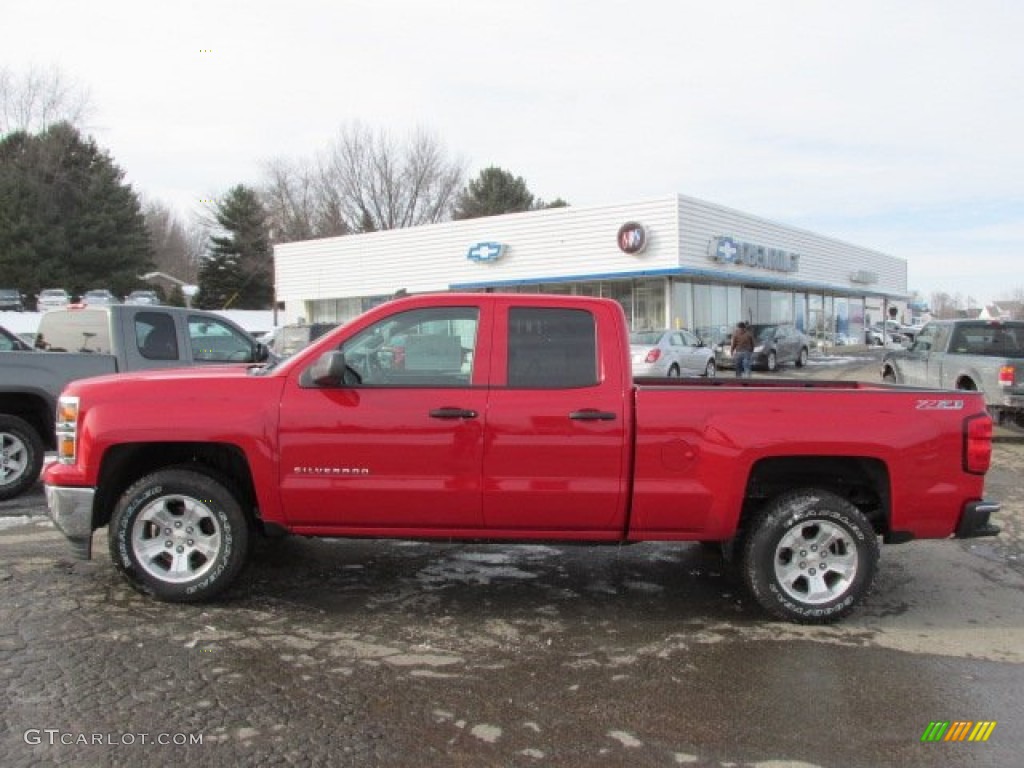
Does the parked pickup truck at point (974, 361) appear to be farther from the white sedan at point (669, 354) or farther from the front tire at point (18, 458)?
the front tire at point (18, 458)

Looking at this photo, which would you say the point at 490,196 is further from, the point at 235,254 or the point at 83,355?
the point at 83,355

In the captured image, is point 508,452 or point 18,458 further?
point 18,458

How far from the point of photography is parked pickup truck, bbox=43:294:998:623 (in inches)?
178

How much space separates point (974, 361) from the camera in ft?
38.8

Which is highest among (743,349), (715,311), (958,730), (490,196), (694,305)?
(490,196)

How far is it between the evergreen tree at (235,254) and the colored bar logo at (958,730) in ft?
208

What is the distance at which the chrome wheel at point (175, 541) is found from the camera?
4.74 metres

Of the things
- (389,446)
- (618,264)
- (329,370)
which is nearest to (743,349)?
(618,264)

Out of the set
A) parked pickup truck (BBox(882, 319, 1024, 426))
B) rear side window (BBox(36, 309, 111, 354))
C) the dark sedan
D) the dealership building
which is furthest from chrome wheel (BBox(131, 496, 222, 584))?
the dealership building

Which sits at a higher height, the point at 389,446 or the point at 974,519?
the point at 389,446

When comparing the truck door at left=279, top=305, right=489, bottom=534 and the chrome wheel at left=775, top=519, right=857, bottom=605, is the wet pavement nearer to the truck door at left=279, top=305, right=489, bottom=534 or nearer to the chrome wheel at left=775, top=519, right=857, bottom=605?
the chrome wheel at left=775, top=519, right=857, bottom=605

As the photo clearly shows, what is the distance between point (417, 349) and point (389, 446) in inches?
23.2

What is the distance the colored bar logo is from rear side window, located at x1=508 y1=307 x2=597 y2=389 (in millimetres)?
2264

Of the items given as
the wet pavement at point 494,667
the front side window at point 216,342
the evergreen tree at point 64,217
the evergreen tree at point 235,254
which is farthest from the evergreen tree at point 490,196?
the wet pavement at point 494,667
